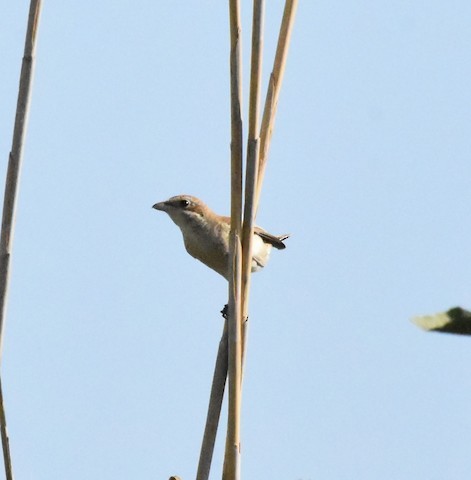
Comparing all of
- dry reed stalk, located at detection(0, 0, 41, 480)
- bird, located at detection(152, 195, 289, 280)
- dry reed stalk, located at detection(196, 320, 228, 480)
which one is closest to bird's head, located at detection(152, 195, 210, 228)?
bird, located at detection(152, 195, 289, 280)

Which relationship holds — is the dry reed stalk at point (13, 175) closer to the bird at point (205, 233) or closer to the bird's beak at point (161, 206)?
the bird at point (205, 233)

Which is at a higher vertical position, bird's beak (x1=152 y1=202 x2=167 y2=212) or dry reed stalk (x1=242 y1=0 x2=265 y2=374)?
bird's beak (x1=152 y1=202 x2=167 y2=212)

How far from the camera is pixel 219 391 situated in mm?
2000

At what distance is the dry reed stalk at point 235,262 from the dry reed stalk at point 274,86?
181 millimetres

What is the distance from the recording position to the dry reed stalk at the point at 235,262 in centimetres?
180

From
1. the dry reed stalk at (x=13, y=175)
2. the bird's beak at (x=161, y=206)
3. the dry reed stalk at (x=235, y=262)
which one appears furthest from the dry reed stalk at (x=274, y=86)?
the bird's beak at (x=161, y=206)

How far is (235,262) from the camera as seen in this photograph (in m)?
1.91

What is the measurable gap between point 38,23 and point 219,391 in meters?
1.19

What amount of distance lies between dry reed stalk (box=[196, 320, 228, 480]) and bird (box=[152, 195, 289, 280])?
120 inches

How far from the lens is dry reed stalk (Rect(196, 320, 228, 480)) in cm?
192

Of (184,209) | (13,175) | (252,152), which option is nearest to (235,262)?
(252,152)

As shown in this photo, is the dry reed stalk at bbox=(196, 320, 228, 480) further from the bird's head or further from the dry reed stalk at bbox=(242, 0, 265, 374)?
the bird's head

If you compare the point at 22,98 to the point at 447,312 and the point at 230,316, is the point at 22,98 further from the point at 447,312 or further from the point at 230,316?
the point at 447,312

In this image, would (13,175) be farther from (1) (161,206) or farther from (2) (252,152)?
(1) (161,206)
